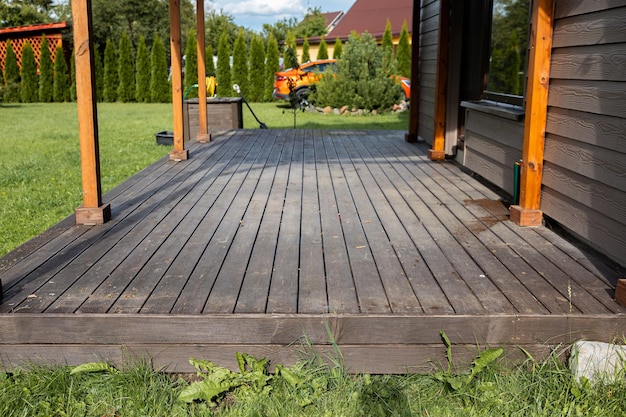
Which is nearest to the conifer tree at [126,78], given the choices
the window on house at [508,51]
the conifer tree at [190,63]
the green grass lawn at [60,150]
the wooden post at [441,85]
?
the conifer tree at [190,63]

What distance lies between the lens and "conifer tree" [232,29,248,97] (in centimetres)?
1978

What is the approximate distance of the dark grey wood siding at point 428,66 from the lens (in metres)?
7.12

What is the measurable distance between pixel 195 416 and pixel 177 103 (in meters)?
4.57

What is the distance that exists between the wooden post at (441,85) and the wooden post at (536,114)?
2.53 meters

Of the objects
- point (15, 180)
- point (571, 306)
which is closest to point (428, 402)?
point (571, 306)

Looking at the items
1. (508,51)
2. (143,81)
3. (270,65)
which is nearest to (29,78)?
(143,81)

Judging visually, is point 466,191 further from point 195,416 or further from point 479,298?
point 195,416

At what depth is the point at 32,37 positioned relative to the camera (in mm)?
21391

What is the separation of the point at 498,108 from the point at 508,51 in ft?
1.72

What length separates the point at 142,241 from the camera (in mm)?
3379

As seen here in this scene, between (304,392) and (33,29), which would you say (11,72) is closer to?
(33,29)

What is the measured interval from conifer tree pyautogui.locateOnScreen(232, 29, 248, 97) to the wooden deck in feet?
52.1

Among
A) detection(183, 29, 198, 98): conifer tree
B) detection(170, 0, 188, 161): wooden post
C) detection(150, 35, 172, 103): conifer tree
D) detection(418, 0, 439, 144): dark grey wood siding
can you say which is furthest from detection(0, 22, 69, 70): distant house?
detection(170, 0, 188, 161): wooden post

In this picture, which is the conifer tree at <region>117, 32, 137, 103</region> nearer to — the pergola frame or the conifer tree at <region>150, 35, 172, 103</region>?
the conifer tree at <region>150, 35, 172, 103</region>
